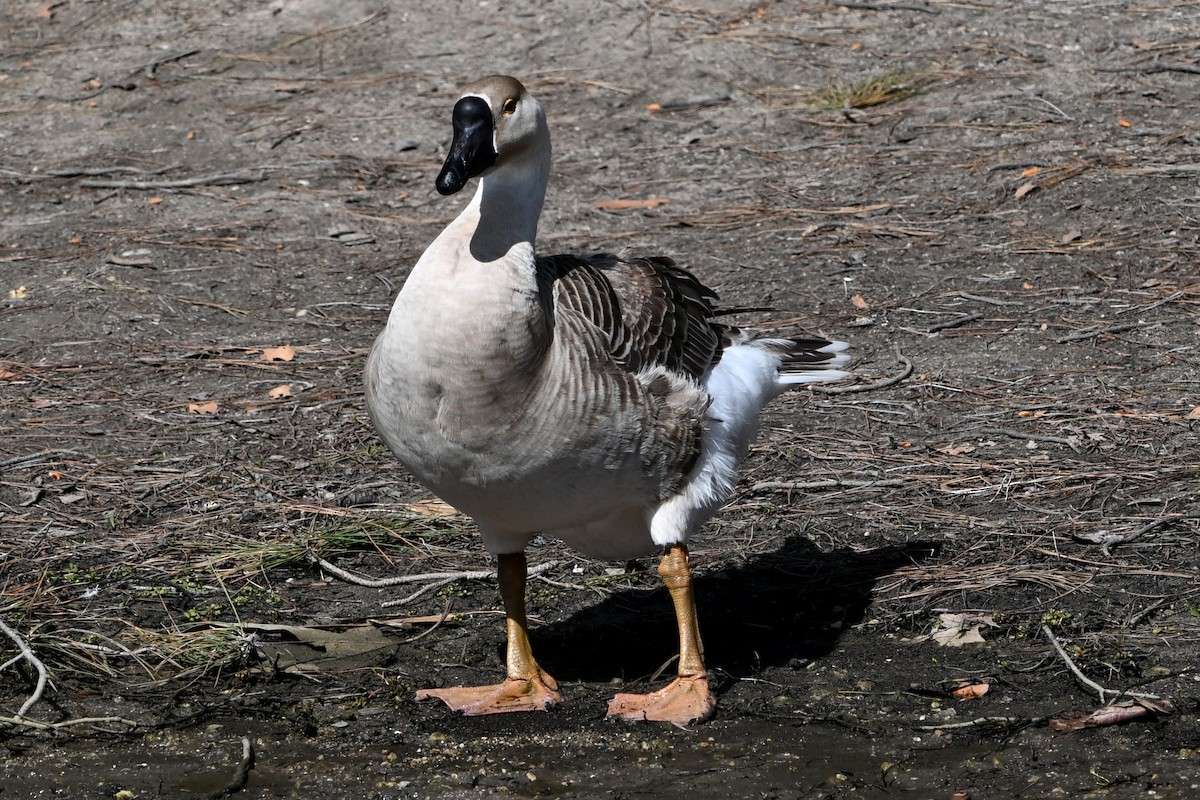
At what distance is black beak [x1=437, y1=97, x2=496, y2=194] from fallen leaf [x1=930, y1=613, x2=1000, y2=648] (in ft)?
7.60

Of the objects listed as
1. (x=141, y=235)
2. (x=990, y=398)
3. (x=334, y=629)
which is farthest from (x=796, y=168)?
(x=334, y=629)

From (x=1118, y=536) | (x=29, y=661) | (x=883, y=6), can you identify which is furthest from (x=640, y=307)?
(x=883, y=6)

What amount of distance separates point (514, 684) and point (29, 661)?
1.65 meters

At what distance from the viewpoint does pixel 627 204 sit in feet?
30.5

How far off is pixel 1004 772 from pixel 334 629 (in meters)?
2.45

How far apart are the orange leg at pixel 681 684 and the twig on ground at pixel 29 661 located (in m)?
1.85

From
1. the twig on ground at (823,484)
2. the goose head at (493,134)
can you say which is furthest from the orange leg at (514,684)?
the twig on ground at (823,484)

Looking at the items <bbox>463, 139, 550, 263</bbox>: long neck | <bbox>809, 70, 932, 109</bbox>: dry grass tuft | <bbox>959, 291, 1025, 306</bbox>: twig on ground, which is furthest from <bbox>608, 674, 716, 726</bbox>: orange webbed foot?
<bbox>809, 70, 932, 109</bbox>: dry grass tuft

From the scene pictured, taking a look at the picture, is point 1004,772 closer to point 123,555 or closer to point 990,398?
point 990,398

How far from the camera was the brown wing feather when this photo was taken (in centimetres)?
440

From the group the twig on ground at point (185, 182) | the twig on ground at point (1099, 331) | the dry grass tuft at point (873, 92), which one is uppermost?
the dry grass tuft at point (873, 92)

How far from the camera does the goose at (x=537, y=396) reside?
12.9 ft

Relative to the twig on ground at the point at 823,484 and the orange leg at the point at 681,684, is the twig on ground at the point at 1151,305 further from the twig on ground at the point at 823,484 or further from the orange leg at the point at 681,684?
the orange leg at the point at 681,684

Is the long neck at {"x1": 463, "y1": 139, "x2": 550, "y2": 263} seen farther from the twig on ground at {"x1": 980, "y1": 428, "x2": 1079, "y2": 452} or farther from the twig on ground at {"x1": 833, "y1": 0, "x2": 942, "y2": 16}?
the twig on ground at {"x1": 833, "y1": 0, "x2": 942, "y2": 16}
